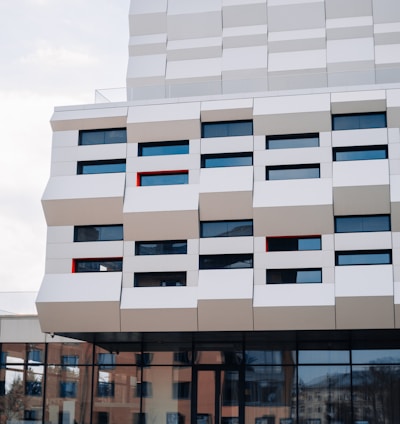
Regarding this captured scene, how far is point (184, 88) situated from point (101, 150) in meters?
4.53

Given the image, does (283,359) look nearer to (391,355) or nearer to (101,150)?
(391,355)

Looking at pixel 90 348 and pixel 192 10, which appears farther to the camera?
pixel 192 10

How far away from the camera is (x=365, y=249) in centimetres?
3034

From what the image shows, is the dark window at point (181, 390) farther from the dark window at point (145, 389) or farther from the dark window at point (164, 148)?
the dark window at point (164, 148)

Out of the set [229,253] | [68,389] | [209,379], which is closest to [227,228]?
[229,253]

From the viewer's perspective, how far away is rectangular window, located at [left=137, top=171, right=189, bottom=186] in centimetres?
3256

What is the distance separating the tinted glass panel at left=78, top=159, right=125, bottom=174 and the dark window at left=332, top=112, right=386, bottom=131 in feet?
29.7

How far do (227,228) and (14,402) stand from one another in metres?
12.8

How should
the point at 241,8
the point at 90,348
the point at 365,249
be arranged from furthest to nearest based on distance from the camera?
the point at 241,8, the point at 90,348, the point at 365,249

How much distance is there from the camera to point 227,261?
31328mm

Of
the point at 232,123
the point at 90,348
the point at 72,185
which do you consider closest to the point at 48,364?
the point at 90,348

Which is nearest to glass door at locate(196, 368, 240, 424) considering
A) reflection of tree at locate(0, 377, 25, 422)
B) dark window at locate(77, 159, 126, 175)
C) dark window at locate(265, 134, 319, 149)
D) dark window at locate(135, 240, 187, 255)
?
dark window at locate(135, 240, 187, 255)

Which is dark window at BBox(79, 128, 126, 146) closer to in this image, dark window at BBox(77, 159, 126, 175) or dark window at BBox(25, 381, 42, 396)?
dark window at BBox(77, 159, 126, 175)

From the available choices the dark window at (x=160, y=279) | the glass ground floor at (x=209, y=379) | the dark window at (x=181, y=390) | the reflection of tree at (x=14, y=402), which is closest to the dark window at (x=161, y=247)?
the dark window at (x=160, y=279)
